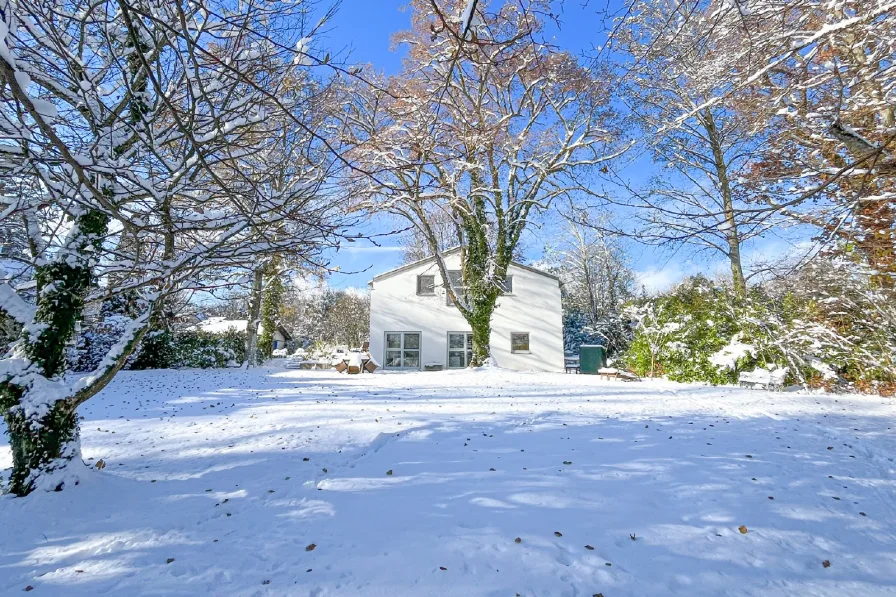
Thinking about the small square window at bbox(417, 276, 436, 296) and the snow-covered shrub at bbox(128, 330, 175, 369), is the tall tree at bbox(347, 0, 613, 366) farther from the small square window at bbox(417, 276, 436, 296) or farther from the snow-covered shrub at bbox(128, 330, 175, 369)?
the snow-covered shrub at bbox(128, 330, 175, 369)

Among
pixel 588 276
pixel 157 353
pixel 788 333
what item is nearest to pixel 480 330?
pixel 788 333

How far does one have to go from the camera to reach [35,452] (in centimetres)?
372

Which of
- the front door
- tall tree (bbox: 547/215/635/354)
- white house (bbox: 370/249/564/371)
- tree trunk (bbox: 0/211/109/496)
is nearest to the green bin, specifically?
white house (bbox: 370/249/564/371)

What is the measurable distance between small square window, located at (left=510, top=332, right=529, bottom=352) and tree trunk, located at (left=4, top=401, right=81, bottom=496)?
16283 mm

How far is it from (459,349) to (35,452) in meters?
15.9

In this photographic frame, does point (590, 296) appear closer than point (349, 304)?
Yes

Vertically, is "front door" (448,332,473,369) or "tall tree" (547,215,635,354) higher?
"tall tree" (547,215,635,354)

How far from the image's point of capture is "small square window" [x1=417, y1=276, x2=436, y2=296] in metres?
19.4

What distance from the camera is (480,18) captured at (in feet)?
6.66

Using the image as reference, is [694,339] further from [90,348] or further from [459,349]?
[90,348]

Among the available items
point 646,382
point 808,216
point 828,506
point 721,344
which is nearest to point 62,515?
point 828,506

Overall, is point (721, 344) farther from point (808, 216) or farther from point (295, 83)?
point (295, 83)

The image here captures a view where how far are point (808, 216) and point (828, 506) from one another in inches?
113

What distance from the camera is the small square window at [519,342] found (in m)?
19.0
